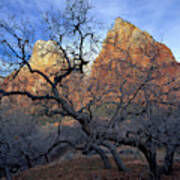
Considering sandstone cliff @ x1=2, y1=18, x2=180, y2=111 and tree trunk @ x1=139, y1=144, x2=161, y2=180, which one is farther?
sandstone cliff @ x1=2, y1=18, x2=180, y2=111

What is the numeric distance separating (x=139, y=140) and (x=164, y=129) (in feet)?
3.03

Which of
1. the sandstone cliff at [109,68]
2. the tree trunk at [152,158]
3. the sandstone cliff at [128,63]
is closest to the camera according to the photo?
the tree trunk at [152,158]

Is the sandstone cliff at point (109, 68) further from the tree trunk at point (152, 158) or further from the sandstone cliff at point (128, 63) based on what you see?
Answer: the tree trunk at point (152, 158)

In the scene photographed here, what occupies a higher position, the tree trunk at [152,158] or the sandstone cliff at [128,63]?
the sandstone cliff at [128,63]

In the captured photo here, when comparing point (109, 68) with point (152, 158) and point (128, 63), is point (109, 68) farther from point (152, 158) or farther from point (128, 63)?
point (152, 158)

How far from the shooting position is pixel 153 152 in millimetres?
5879

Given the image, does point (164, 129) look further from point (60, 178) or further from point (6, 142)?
point (6, 142)

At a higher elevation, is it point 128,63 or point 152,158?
point 128,63

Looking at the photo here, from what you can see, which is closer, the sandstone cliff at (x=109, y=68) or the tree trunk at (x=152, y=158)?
the tree trunk at (x=152, y=158)

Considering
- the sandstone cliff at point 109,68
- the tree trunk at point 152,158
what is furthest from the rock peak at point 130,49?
the tree trunk at point 152,158

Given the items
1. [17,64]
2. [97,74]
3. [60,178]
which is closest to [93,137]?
[17,64]

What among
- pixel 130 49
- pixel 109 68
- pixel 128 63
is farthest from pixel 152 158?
pixel 130 49

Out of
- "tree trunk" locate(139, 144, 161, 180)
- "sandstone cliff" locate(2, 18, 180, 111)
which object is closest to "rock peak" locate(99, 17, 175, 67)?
"sandstone cliff" locate(2, 18, 180, 111)

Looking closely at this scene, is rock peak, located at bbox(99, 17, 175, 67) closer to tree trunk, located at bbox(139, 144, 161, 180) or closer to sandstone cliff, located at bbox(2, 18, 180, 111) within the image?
sandstone cliff, located at bbox(2, 18, 180, 111)
